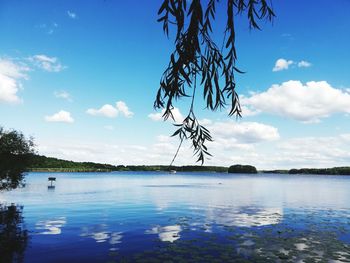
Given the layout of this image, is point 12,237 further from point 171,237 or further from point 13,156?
point 13,156

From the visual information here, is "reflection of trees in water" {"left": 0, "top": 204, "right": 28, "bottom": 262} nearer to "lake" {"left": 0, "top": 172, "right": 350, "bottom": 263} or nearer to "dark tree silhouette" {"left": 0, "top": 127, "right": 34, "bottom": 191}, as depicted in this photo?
"lake" {"left": 0, "top": 172, "right": 350, "bottom": 263}

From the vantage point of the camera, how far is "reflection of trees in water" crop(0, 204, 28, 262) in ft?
60.8

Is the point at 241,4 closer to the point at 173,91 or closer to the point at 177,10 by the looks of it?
the point at 177,10

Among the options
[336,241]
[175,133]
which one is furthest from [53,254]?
[336,241]

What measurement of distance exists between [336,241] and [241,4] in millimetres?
20977

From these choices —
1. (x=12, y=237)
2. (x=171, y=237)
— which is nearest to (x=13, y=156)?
(x=12, y=237)

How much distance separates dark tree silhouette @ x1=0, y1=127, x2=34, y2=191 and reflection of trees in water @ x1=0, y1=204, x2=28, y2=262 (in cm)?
972

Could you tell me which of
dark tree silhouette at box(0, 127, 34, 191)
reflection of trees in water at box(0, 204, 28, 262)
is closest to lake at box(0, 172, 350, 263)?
reflection of trees in water at box(0, 204, 28, 262)

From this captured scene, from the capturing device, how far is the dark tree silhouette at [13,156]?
144 feet

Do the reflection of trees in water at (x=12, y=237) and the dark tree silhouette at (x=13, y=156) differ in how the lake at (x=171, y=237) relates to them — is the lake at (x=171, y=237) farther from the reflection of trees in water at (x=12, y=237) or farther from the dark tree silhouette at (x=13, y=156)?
the dark tree silhouette at (x=13, y=156)

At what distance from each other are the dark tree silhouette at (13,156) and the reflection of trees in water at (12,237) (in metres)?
9.72

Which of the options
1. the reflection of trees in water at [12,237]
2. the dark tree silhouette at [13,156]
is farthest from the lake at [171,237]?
the dark tree silhouette at [13,156]

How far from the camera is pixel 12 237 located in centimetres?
2358

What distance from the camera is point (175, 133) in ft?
24.4
